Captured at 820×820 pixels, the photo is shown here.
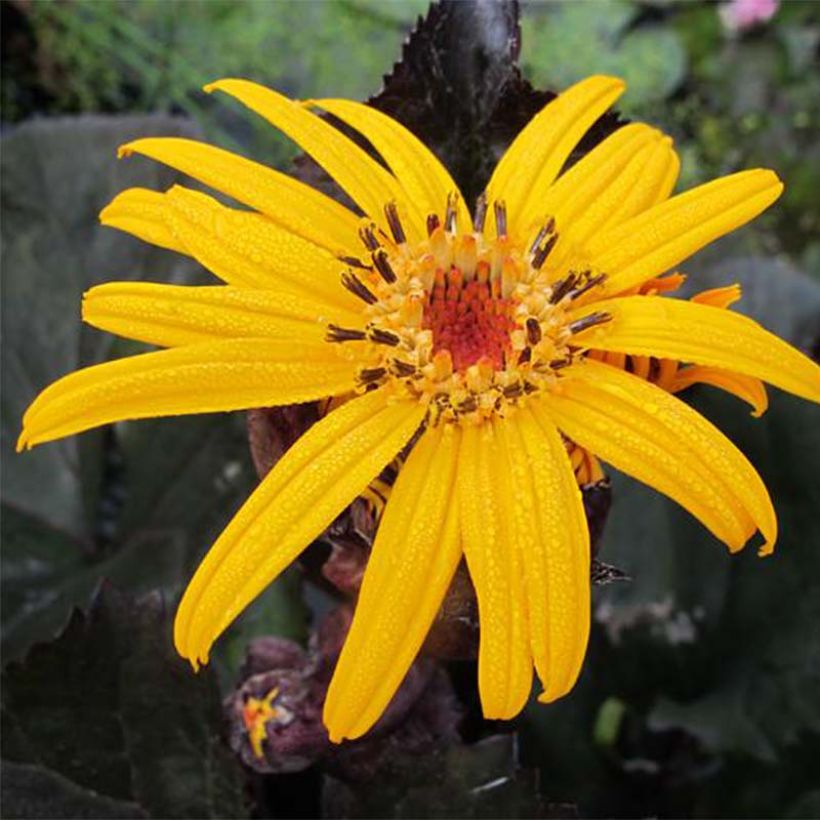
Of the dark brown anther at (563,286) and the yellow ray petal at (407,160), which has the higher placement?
the yellow ray petal at (407,160)

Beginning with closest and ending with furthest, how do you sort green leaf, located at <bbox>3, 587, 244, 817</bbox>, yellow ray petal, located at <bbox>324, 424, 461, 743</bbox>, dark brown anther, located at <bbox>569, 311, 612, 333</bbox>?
yellow ray petal, located at <bbox>324, 424, 461, 743</bbox>, dark brown anther, located at <bbox>569, 311, 612, 333</bbox>, green leaf, located at <bbox>3, 587, 244, 817</bbox>

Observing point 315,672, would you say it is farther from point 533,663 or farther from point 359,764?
point 533,663

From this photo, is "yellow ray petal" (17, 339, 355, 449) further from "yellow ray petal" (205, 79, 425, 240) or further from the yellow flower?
"yellow ray petal" (205, 79, 425, 240)

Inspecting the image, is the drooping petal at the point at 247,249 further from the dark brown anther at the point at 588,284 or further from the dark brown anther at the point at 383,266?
the dark brown anther at the point at 588,284

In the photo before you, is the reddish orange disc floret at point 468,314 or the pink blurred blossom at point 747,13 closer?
the reddish orange disc floret at point 468,314

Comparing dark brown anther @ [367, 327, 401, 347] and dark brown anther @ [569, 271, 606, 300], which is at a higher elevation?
dark brown anther @ [569, 271, 606, 300]

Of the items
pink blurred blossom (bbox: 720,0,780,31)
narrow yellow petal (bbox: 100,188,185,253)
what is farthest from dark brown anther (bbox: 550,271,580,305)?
pink blurred blossom (bbox: 720,0,780,31)

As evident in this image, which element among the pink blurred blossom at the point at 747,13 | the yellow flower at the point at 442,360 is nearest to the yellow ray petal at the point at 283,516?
the yellow flower at the point at 442,360
